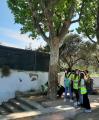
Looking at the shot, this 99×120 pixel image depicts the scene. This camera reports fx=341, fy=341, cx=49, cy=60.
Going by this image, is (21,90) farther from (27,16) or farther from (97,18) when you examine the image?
(97,18)

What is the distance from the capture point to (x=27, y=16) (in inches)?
856

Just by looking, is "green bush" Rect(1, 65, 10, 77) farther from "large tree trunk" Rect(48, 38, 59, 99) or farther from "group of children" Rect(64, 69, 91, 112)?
"group of children" Rect(64, 69, 91, 112)

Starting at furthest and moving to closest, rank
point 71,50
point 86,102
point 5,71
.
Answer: point 71,50 → point 5,71 → point 86,102

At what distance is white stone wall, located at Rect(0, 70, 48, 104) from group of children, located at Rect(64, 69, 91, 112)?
3258mm

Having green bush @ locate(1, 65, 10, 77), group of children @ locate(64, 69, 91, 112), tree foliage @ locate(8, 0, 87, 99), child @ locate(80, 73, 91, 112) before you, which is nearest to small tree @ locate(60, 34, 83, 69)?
tree foliage @ locate(8, 0, 87, 99)

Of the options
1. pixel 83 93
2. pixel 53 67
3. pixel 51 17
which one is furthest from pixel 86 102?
pixel 51 17

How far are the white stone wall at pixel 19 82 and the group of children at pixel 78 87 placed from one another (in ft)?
10.7

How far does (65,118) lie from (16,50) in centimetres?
674

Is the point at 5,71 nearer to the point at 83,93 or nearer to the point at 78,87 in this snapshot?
the point at 78,87

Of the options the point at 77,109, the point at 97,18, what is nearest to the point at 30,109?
the point at 77,109

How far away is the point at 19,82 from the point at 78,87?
4.94 metres

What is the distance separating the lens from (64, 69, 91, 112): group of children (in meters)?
16.3

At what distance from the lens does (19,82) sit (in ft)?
67.0

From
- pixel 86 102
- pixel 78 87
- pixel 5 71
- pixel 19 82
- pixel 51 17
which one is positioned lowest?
pixel 86 102
